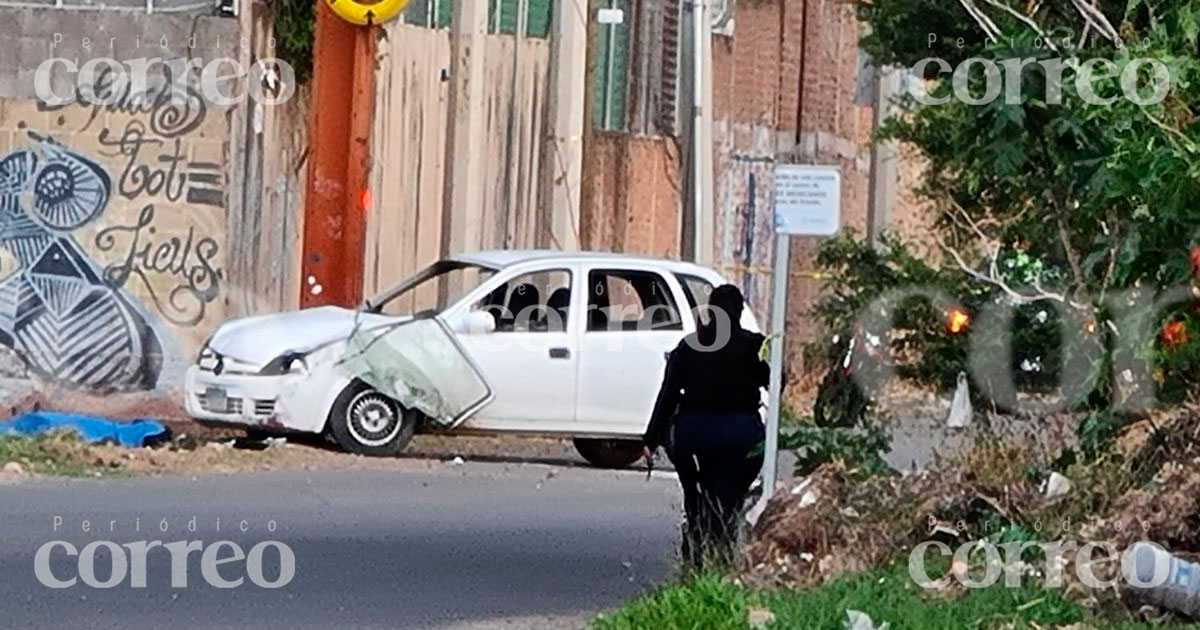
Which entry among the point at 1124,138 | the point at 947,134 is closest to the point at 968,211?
the point at 947,134


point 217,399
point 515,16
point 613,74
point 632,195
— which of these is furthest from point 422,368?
point 613,74

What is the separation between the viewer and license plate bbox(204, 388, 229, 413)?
1908 cm

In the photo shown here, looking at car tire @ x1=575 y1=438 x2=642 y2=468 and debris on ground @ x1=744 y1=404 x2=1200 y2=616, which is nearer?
debris on ground @ x1=744 y1=404 x2=1200 y2=616

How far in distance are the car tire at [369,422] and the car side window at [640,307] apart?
1.65 m

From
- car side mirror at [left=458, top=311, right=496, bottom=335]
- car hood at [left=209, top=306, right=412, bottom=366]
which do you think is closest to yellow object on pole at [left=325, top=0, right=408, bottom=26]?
car hood at [left=209, top=306, right=412, bottom=366]

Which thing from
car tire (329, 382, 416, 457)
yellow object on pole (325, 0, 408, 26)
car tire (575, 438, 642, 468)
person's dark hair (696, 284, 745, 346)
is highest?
yellow object on pole (325, 0, 408, 26)

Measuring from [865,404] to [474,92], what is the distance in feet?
25.1

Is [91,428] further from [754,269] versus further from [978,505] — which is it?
[754,269]

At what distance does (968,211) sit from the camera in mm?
15258

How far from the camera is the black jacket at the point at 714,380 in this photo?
12281 millimetres

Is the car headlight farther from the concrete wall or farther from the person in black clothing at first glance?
the person in black clothing

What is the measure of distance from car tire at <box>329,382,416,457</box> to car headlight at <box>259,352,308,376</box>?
0.39m

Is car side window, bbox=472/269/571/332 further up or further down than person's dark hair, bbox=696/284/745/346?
further down

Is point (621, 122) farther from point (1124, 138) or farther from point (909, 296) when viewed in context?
point (1124, 138)
